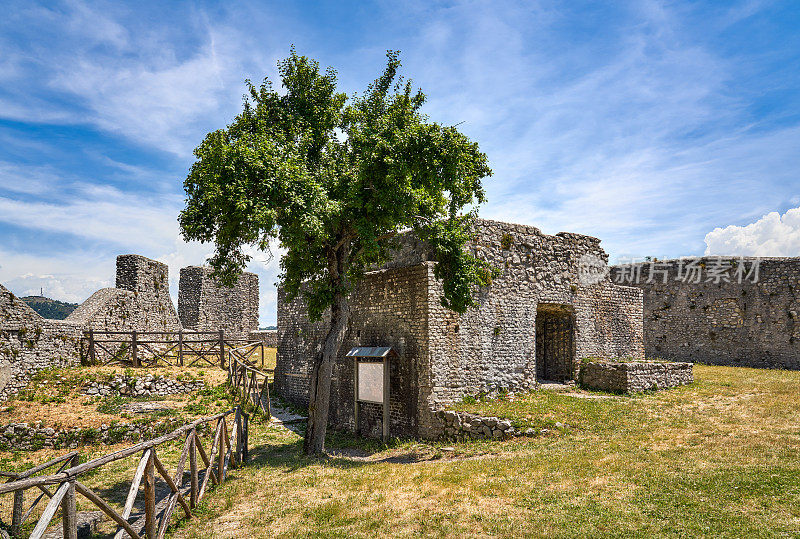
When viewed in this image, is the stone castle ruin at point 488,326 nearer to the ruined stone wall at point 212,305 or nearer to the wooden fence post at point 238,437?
the wooden fence post at point 238,437

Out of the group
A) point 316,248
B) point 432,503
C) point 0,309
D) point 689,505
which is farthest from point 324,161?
point 0,309

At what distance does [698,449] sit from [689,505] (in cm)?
305

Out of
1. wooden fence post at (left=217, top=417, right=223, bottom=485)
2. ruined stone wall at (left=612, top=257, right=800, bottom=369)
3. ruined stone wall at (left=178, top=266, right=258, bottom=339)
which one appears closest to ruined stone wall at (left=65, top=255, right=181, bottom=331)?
ruined stone wall at (left=178, top=266, right=258, bottom=339)

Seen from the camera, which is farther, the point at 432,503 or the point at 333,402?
the point at 333,402

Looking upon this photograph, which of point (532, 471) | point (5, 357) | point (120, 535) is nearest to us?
point (120, 535)

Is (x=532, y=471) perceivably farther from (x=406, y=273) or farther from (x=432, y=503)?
(x=406, y=273)

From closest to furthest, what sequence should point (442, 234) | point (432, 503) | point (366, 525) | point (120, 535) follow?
point (120, 535) → point (366, 525) → point (432, 503) → point (442, 234)

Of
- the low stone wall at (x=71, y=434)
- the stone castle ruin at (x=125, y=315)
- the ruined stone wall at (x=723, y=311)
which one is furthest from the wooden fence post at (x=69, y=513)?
the ruined stone wall at (x=723, y=311)

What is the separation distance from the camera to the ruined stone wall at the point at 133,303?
2139 cm

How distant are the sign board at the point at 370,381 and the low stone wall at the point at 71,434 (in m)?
5.57

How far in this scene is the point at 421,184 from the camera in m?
11.7

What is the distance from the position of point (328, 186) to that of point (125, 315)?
1684cm

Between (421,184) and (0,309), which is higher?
(421,184)

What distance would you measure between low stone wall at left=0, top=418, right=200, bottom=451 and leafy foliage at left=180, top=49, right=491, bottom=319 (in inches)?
233
